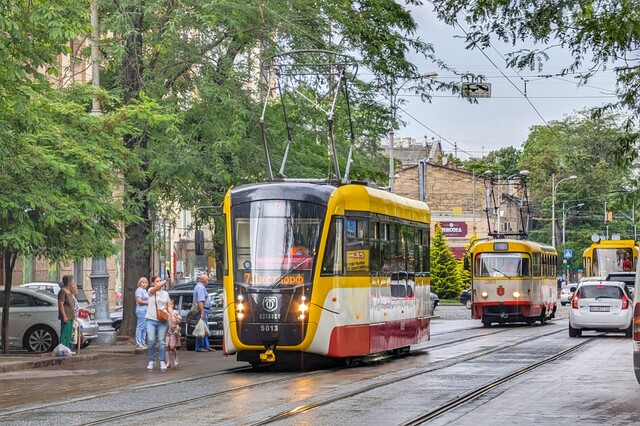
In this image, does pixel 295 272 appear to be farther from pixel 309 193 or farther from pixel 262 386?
pixel 262 386

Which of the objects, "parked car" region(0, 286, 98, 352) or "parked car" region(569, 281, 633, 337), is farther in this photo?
"parked car" region(569, 281, 633, 337)

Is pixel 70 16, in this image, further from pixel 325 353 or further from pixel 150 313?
pixel 325 353

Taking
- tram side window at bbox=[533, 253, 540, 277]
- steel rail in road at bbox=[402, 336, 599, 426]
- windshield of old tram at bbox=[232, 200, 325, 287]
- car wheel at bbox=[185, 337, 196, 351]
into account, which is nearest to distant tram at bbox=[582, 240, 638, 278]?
tram side window at bbox=[533, 253, 540, 277]

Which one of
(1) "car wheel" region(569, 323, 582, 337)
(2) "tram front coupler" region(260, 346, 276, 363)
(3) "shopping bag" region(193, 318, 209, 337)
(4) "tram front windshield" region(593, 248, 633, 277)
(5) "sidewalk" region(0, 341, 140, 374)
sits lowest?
(5) "sidewalk" region(0, 341, 140, 374)

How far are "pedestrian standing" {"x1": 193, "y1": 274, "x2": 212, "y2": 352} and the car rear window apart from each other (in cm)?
1115

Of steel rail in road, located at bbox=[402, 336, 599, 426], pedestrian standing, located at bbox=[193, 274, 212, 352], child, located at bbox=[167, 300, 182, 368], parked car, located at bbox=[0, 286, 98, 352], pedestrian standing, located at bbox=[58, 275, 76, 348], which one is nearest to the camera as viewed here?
steel rail in road, located at bbox=[402, 336, 599, 426]

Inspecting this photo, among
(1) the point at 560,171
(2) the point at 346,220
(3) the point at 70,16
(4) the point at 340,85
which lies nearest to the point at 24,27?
(3) the point at 70,16

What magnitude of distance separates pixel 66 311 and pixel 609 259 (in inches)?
1536

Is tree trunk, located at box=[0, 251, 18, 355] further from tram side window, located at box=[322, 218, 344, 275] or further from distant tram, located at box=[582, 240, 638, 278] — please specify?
distant tram, located at box=[582, 240, 638, 278]

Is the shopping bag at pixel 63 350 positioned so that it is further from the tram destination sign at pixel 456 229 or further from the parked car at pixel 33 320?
the tram destination sign at pixel 456 229

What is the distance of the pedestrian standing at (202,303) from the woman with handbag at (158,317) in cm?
450

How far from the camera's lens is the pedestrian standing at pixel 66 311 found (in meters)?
27.6

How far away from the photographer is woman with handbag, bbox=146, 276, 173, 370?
24172 millimetres

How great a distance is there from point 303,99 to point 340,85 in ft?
11.0
